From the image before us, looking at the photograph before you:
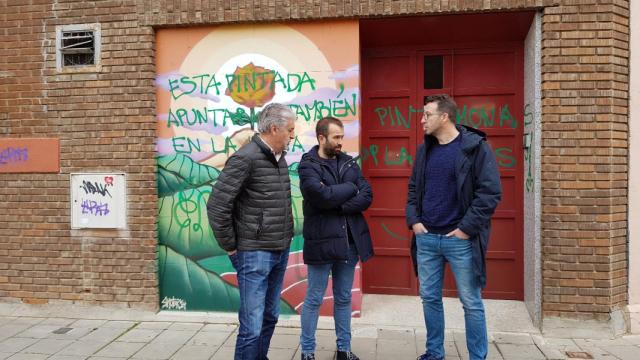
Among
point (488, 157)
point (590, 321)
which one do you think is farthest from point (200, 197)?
point (590, 321)

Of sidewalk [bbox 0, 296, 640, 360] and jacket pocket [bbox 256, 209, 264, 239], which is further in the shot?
sidewalk [bbox 0, 296, 640, 360]

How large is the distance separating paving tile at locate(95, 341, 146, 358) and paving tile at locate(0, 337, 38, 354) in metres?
0.69

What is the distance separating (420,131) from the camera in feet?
17.7

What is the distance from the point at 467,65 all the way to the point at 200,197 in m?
3.00

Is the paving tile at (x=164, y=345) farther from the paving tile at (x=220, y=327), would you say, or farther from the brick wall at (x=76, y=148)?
the brick wall at (x=76, y=148)

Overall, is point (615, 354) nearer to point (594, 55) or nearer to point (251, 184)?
point (594, 55)

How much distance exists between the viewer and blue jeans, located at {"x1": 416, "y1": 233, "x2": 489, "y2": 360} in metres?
3.54

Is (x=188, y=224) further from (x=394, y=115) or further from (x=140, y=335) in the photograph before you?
(x=394, y=115)

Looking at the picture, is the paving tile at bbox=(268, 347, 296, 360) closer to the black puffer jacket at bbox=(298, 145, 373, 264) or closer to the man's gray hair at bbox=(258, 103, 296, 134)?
the black puffer jacket at bbox=(298, 145, 373, 264)

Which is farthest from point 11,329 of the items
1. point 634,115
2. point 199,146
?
point 634,115

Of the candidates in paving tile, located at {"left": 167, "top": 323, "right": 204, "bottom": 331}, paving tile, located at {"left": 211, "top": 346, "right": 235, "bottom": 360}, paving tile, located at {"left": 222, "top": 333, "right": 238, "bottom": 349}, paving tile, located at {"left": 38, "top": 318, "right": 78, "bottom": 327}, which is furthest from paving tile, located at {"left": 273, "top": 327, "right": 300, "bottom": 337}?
paving tile, located at {"left": 38, "top": 318, "right": 78, "bottom": 327}

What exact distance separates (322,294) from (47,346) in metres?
2.48

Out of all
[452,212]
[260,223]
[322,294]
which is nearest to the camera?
[260,223]

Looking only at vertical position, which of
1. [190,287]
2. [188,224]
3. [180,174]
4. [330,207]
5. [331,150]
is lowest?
[190,287]
